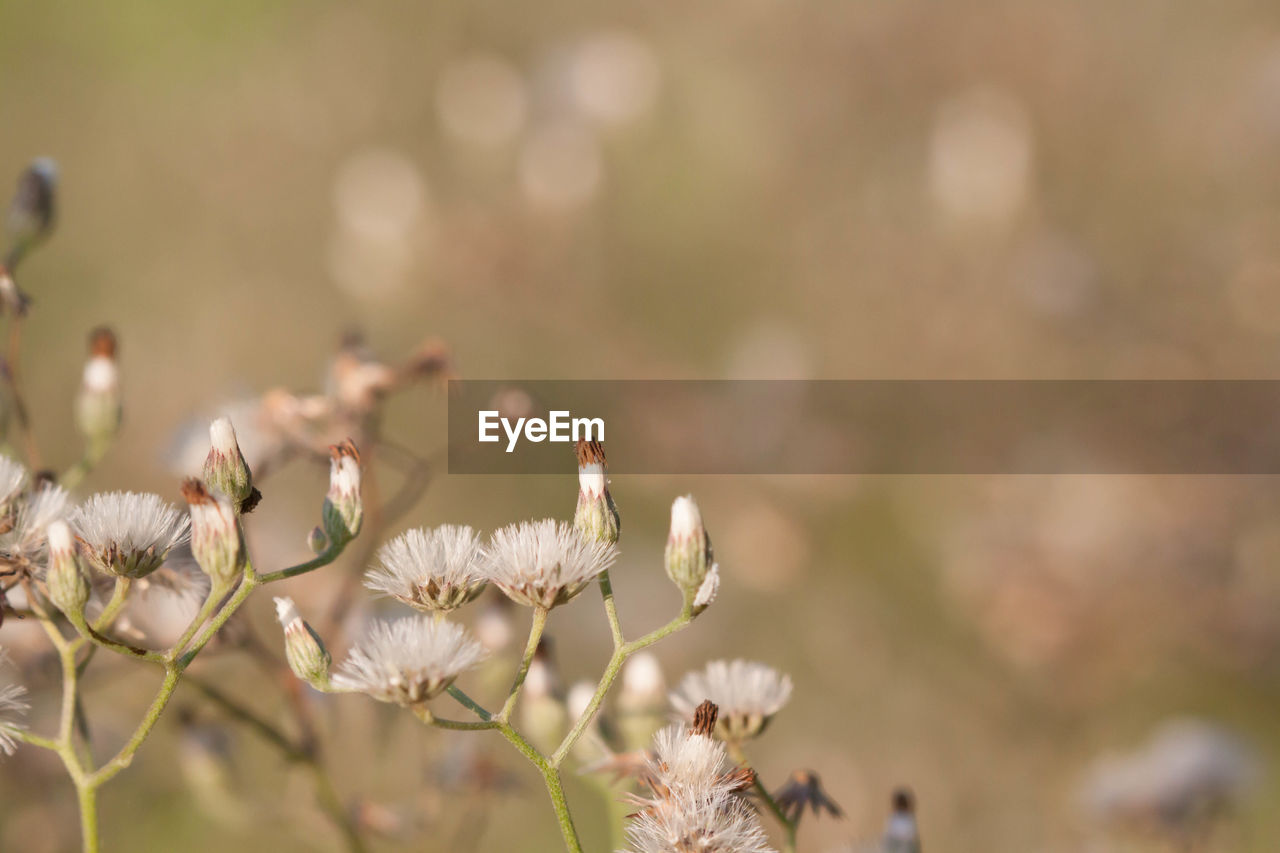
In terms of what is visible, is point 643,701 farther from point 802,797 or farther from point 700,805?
point 700,805

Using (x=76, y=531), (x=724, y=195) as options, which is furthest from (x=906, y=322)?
(x=76, y=531)

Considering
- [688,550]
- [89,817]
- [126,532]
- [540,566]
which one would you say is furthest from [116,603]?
[688,550]

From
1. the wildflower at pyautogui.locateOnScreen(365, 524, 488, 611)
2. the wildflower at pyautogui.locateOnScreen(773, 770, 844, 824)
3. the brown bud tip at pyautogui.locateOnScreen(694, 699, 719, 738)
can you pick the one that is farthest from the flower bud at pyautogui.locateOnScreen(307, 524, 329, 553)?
the wildflower at pyautogui.locateOnScreen(773, 770, 844, 824)

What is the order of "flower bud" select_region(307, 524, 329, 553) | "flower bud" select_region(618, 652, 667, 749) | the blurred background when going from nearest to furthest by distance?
"flower bud" select_region(307, 524, 329, 553)
"flower bud" select_region(618, 652, 667, 749)
the blurred background

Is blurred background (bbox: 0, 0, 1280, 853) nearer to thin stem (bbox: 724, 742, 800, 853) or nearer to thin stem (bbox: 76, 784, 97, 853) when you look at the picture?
thin stem (bbox: 76, 784, 97, 853)

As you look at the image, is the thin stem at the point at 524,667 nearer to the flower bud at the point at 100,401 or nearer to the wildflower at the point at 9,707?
the wildflower at the point at 9,707
